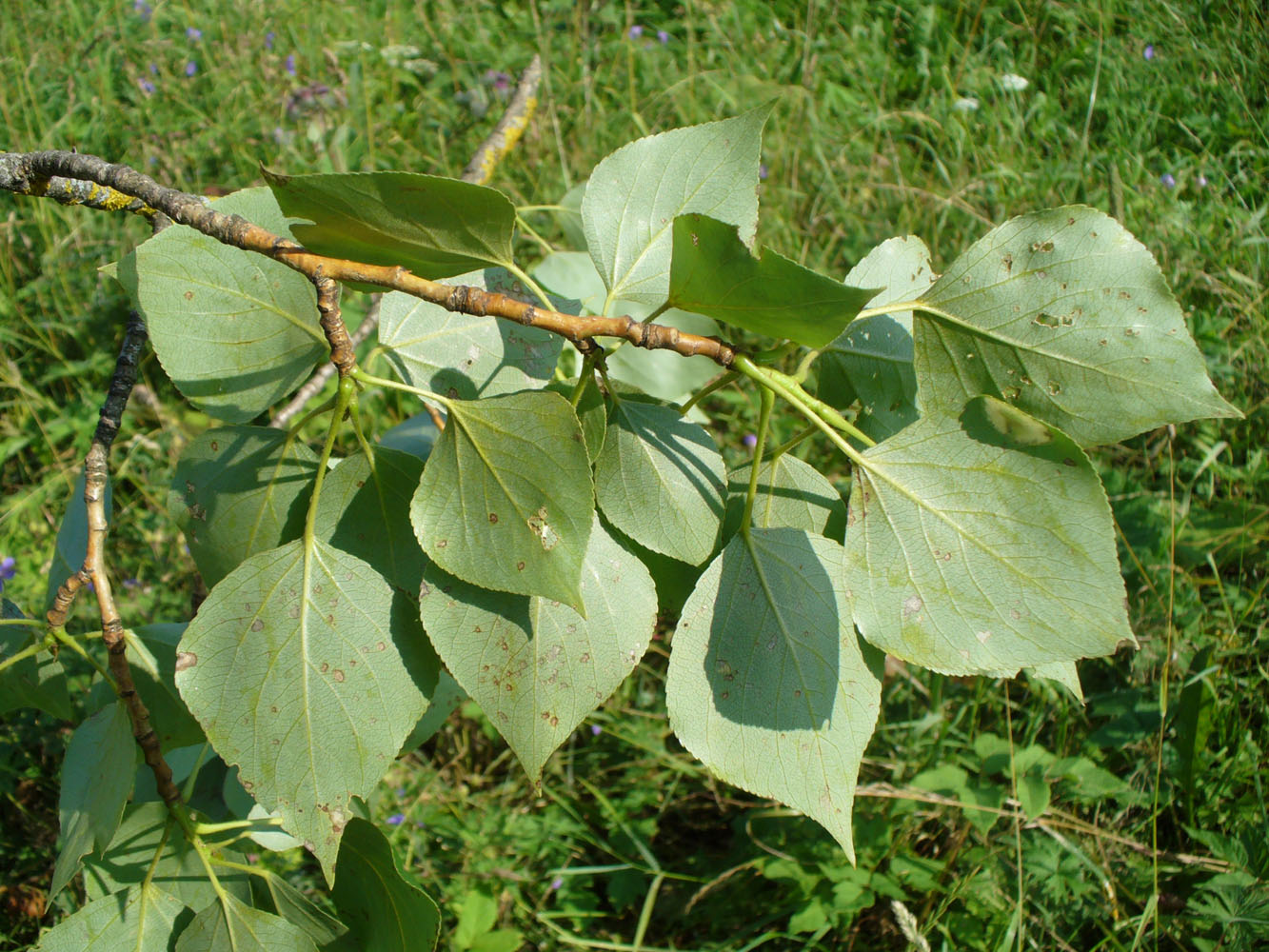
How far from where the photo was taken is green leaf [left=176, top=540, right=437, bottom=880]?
0.67 metres

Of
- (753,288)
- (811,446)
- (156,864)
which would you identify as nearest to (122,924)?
(156,864)

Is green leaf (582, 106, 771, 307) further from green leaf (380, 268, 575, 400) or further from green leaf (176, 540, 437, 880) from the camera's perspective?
green leaf (176, 540, 437, 880)

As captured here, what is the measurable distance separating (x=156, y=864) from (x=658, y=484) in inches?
22.9

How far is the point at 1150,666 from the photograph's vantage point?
1.76 meters

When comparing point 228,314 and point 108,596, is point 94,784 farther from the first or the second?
point 228,314

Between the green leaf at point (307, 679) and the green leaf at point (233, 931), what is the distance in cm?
24

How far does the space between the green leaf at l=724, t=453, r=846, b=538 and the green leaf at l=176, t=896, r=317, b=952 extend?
53cm

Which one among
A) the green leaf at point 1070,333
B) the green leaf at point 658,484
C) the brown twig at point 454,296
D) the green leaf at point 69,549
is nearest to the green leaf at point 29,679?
the green leaf at point 69,549

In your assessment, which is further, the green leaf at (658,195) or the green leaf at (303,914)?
the green leaf at (303,914)

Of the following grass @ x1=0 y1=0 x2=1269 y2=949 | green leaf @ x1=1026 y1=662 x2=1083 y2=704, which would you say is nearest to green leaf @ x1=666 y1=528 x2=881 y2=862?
green leaf @ x1=1026 y1=662 x2=1083 y2=704

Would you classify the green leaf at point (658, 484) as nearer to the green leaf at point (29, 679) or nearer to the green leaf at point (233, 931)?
the green leaf at point (233, 931)

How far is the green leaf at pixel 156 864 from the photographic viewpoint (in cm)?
86

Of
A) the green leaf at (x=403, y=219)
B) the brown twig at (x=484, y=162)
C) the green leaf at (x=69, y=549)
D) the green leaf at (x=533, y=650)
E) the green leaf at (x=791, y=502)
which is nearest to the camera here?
the green leaf at (x=403, y=219)

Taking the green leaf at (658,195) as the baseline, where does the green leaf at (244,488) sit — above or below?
below
